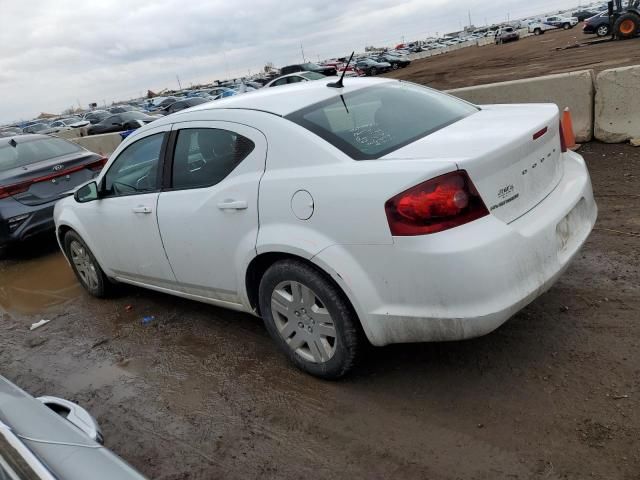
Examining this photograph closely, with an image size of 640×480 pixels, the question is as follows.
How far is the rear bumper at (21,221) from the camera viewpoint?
6.73 m

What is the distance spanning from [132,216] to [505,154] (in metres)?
2.76

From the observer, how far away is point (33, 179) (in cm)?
698

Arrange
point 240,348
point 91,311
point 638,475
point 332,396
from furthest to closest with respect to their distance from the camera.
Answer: point 91,311 → point 240,348 → point 332,396 → point 638,475

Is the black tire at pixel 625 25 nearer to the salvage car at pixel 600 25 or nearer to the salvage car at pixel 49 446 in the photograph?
the salvage car at pixel 600 25

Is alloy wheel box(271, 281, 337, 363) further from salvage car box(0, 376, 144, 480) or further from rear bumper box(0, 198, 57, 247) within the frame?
rear bumper box(0, 198, 57, 247)

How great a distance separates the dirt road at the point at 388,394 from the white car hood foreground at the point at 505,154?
3.00 feet

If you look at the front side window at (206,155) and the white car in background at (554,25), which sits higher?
the front side window at (206,155)

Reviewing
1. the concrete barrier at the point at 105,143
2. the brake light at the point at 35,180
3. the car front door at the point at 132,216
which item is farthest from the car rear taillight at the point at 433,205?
the concrete barrier at the point at 105,143

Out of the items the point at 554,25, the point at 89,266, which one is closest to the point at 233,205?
the point at 89,266

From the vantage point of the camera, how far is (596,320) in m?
3.35

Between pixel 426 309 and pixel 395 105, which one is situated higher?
pixel 395 105

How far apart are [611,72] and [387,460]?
5.87 m

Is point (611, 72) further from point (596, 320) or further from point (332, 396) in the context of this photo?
point (332, 396)

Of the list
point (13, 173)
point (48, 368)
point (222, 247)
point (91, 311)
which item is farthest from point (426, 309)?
point (13, 173)
